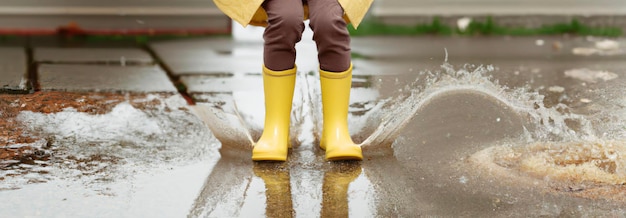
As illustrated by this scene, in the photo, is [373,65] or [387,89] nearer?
[387,89]

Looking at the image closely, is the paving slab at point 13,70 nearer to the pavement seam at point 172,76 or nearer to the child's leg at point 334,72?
the pavement seam at point 172,76

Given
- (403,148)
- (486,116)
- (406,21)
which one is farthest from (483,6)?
(403,148)

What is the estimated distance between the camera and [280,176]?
2.97 meters

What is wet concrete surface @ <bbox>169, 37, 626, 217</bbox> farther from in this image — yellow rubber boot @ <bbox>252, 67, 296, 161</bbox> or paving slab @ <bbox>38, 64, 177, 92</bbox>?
paving slab @ <bbox>38, 64, 177, 92</bbox>

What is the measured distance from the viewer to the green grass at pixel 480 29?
6898 millimetres

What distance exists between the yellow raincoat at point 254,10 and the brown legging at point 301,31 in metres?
0.04

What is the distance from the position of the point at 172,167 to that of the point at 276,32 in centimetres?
61

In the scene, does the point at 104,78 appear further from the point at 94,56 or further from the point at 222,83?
the point at 94,56

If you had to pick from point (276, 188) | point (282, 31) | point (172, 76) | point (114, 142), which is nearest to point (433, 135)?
point (282, 31)

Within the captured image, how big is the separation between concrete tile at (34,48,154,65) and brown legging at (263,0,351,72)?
7.58ft

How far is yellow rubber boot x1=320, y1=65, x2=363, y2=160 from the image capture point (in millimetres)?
3170

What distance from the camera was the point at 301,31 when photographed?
10.3ft

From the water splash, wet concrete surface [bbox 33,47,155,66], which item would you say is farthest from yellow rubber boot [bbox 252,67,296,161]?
wet concrete surface [bbox 33,47,155,66]

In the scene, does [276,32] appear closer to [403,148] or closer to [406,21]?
[403,148]
